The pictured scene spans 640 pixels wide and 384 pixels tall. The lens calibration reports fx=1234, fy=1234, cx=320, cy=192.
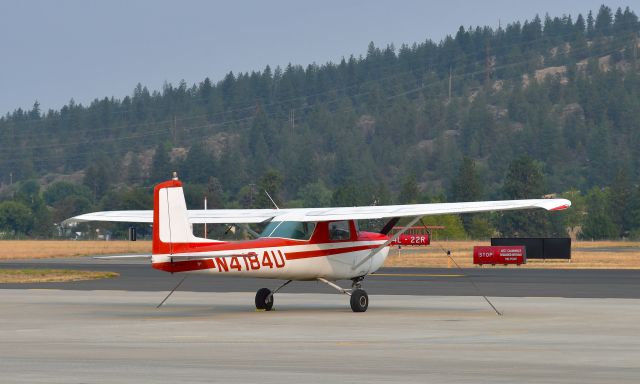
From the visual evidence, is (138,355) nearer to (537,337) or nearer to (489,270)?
(537,337)

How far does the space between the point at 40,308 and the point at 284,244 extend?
696 cm

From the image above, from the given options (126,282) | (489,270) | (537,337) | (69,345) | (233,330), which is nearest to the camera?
(69,345)

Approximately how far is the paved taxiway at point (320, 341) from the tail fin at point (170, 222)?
1640 millimetres

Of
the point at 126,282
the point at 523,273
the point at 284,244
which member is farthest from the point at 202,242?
the point at 523,273

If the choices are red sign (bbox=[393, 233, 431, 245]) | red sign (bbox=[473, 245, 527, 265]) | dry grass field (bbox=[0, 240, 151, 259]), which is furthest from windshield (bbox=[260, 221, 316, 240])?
red sign (bbox=[393, 233, 431, 245])

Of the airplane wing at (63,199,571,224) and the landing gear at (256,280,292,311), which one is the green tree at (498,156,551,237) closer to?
the airplane wing at (63,199,571,224)

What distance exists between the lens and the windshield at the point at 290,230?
28.7m

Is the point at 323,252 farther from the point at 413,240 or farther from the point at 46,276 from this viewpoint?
the point at 413,240

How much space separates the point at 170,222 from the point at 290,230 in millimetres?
3173

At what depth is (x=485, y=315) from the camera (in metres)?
28.2

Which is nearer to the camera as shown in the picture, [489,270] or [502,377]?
[502,377]

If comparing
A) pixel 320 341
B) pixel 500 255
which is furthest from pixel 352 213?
pixel 500 255

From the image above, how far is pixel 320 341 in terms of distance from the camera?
71.1 ft

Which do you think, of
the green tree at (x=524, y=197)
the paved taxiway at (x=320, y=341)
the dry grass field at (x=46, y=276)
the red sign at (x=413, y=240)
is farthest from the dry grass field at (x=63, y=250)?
the green tree at (x=524, y=197)
